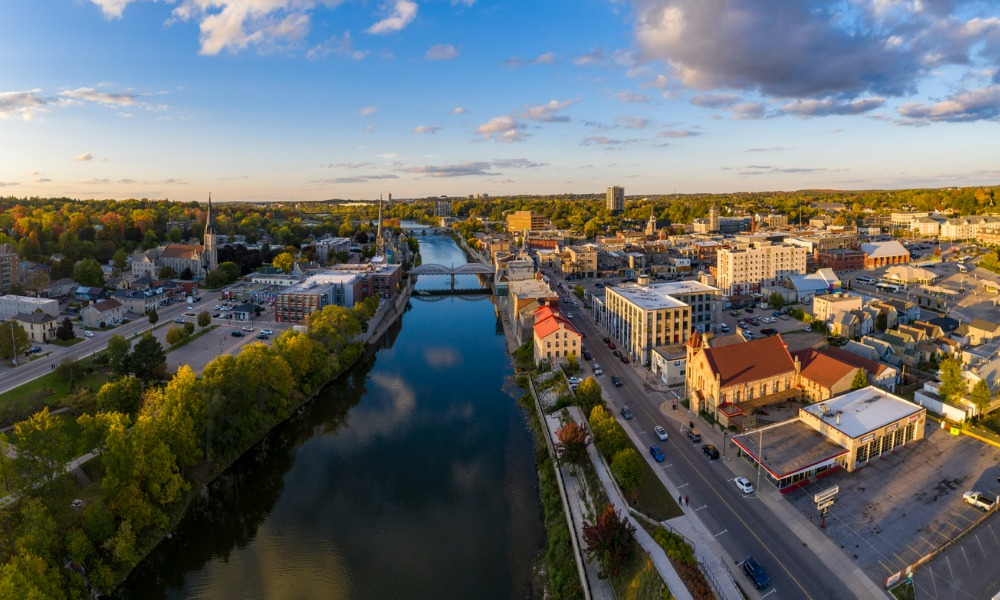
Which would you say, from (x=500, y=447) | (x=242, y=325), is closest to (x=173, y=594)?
(x=500, y=447)

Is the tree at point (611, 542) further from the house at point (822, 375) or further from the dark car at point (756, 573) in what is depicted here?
the house at point (822, 375)

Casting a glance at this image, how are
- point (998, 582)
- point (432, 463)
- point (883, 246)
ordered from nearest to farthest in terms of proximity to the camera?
point (998, 582)
point (432, 463)
point (883, 246)

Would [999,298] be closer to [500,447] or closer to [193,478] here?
[500,447]

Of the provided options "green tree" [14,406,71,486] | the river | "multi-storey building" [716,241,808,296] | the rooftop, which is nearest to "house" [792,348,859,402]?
the rooftop

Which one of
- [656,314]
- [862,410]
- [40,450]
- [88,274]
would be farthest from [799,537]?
[88,274]

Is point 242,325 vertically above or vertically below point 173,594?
above

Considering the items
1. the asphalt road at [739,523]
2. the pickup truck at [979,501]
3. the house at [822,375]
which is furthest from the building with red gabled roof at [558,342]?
the pickup truck at [979,501]
